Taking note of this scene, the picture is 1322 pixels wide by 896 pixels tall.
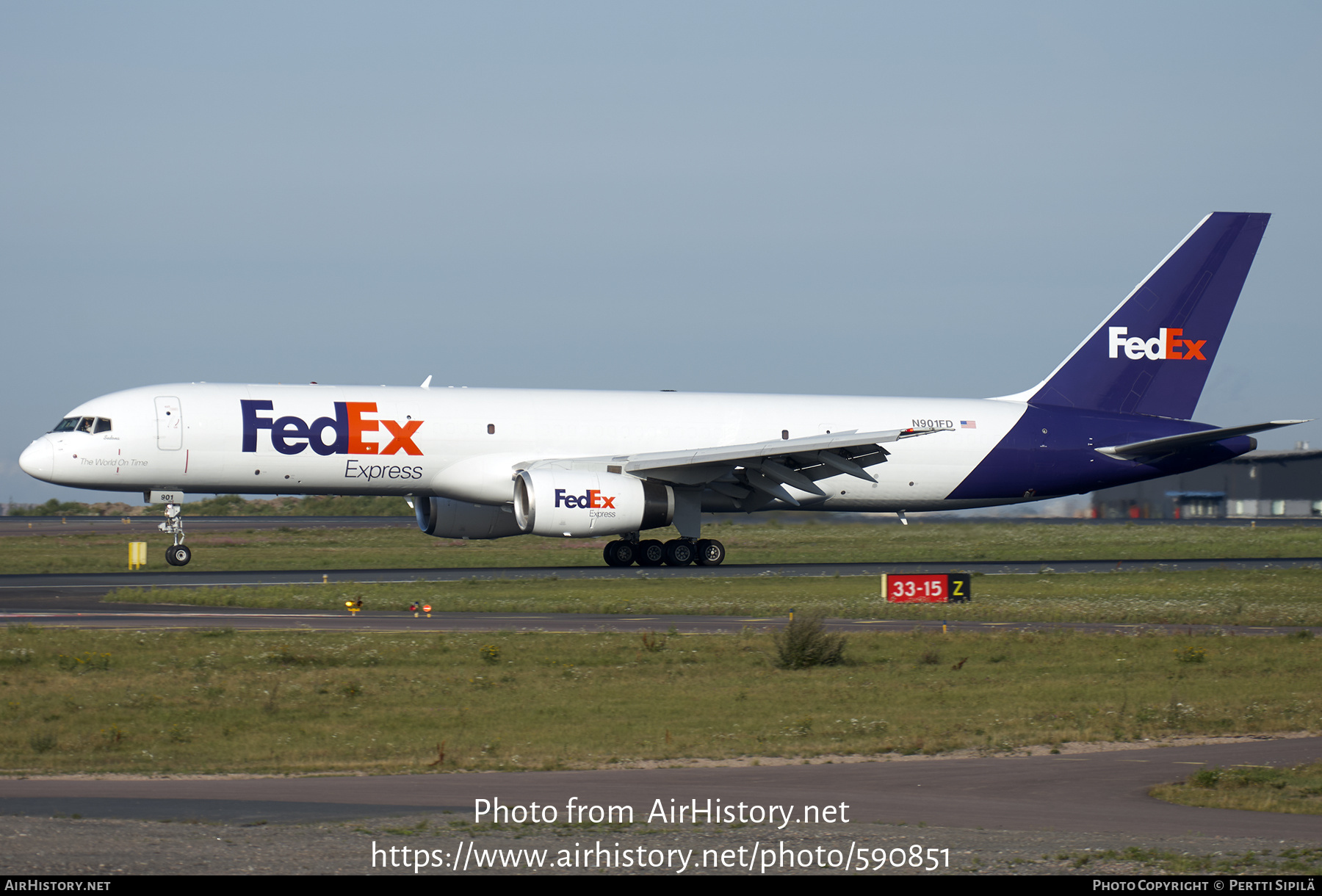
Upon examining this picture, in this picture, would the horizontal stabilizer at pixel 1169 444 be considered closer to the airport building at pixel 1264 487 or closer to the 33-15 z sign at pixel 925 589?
the 33-15 z sign at pixel 925 589

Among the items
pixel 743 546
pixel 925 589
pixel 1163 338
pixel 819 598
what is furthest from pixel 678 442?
pixel 1163 338

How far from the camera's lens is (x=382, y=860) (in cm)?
839

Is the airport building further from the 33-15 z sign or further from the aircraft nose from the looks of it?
the aircraft nose

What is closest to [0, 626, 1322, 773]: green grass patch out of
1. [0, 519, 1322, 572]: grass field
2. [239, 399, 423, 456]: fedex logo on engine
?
→ [239, 399, 423, 456]: fedex logo on engine

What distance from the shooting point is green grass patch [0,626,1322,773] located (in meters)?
13.6

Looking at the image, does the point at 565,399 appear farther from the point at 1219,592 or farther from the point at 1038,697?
the point at 1038,697

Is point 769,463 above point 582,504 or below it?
above

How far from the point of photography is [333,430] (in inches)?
1341

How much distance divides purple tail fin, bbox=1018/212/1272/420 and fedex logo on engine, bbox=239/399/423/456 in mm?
19553

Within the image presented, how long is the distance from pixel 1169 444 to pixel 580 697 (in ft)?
92.3

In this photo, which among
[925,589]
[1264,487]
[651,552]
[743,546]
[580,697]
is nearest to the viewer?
[580,697]

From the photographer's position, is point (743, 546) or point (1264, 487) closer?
point (743, 546)

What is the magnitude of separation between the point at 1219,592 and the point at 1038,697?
16222mm

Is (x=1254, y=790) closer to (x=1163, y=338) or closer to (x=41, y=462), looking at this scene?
(x=41, y=462)
